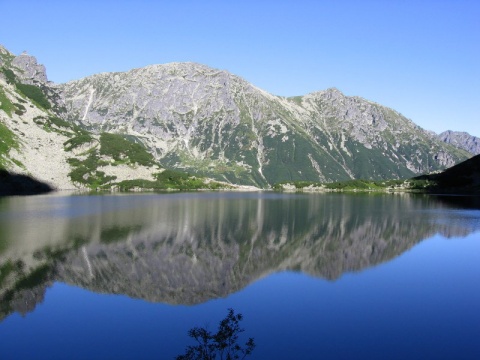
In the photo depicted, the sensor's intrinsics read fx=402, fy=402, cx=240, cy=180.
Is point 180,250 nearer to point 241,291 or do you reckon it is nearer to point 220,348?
point 241,291

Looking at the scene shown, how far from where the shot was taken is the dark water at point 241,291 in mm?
29922

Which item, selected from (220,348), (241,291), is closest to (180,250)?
(241,291)

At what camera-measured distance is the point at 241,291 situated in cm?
4375

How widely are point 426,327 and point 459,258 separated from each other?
34624 mm

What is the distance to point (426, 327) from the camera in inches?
1297

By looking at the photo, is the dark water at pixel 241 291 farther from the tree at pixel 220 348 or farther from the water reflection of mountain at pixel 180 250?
the tree at pixel 220 348

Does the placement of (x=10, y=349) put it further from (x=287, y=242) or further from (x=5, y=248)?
(x=287, y=242)

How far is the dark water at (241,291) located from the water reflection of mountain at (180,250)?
31cm

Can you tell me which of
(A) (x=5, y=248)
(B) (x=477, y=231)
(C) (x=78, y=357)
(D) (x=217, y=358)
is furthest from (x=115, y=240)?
(B) (x=477, y=231)

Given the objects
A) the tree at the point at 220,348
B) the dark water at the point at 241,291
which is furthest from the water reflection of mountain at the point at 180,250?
the tree at the point at 220,348

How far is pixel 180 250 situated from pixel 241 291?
70.3 ft

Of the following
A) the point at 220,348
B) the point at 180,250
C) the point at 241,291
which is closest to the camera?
the point at 220,348

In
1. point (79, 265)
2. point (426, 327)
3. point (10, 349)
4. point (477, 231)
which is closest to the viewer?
point (10, 349)

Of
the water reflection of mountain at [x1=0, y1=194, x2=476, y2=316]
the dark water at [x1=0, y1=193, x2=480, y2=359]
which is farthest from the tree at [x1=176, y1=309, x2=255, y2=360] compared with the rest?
the water reflection of mountain at [x1=0, y1=194, x2=476, y2=316]
